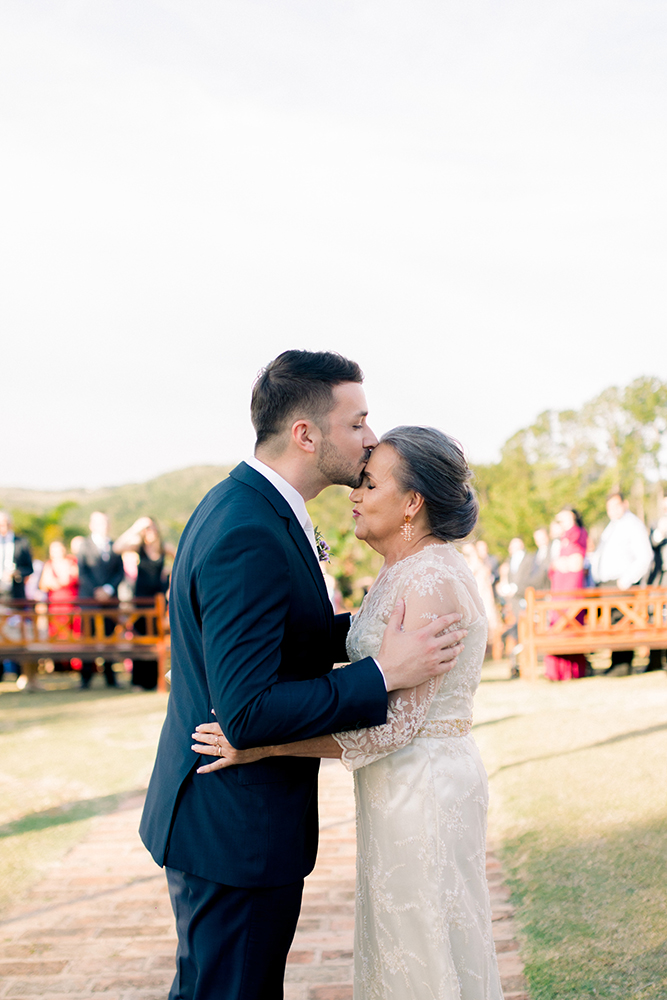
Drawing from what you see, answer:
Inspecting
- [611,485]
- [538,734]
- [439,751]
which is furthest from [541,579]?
[611,485]

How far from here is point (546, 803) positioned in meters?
6.01

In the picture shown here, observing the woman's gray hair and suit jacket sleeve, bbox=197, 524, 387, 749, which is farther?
the woman's gray hair

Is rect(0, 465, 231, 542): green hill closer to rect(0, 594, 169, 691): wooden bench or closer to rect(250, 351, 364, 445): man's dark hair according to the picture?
rect(0, 594, 169, 691): wooden bench

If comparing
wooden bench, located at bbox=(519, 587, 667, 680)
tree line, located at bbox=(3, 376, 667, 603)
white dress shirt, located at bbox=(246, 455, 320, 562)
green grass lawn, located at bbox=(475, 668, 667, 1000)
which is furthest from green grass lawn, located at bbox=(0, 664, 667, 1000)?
tree line, located at bbox=(3, 376, 667, 603)

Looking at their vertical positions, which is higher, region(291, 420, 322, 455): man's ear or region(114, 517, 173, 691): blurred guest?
region(291, 420, 322, 455): man's ear

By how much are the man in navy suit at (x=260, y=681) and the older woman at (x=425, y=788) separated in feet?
0.79

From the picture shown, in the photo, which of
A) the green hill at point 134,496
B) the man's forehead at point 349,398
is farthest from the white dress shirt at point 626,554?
the green hill at point 134,496

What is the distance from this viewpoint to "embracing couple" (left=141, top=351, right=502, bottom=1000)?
223 cm

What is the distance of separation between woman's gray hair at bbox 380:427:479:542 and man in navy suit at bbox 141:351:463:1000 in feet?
0.79

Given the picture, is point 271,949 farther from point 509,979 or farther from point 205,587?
point 509,979

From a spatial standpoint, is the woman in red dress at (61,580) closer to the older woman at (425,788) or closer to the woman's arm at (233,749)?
the older woman at (425,788)

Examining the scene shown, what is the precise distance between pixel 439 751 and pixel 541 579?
11069 millimetres

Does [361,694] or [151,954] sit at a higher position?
[361,694]

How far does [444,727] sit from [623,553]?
10741 mm
